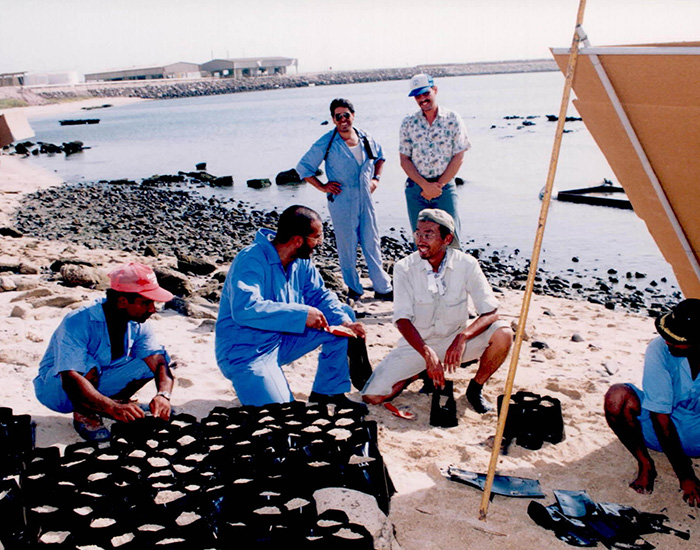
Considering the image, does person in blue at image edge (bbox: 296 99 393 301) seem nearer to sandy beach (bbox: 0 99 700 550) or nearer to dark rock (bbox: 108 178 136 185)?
sandy beach (bbox: 0 99 700 550)

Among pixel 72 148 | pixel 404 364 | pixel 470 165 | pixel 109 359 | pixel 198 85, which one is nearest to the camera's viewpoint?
pixel 109 359

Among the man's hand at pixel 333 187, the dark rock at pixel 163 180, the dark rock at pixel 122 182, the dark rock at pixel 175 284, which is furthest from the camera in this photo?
the dark rock at pixel 122 182

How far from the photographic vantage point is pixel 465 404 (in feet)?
14.2

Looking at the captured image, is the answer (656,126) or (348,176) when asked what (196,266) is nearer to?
(348,176)

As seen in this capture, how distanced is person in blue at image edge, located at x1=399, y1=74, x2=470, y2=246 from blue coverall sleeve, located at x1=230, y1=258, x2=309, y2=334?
2484mm

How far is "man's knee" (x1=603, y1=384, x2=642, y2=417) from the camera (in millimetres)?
3297

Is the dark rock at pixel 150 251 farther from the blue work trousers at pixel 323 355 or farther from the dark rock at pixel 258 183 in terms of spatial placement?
the dark rock at pixel 258 183

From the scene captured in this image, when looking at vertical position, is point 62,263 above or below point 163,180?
above

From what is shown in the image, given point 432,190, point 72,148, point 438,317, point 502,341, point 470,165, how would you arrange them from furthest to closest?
point 72,148 → point 470,165 → point 432,190 → point 438,317 → point 502,341

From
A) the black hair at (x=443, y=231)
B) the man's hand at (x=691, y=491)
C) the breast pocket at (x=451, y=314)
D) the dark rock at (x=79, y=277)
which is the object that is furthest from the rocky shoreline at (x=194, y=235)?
the man's hand at (x=691, y=491)

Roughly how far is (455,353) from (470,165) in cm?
1757

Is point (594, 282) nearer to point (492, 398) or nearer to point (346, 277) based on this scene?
point (346, 277)

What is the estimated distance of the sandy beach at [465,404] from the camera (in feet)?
9.89

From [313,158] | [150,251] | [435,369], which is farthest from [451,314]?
[150,251]
